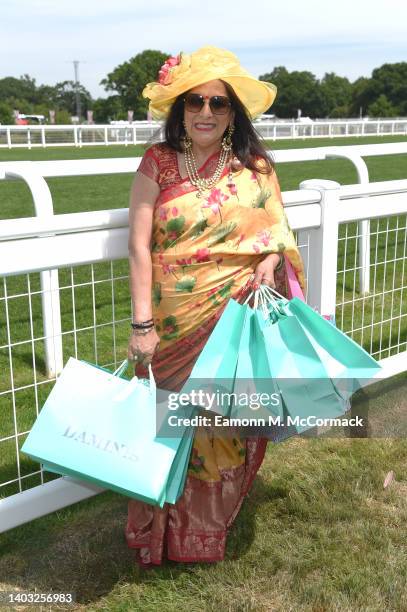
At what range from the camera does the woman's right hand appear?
2332mm

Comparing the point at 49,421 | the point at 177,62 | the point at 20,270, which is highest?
the point at 177,62

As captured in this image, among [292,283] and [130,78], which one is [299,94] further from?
[292,283]

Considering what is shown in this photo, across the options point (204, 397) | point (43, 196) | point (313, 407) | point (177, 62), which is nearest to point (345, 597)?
point (313, 407)

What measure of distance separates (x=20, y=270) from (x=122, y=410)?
0.53m

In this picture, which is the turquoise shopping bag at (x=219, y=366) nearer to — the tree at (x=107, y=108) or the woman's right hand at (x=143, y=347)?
the woman's right hand at (x=143, y=347)

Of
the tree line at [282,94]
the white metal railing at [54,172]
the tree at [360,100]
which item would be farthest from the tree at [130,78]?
the white metal railing at [54,172]

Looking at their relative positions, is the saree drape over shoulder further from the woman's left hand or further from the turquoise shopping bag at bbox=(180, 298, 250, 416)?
the turquoise shopping bag at bbox=(180, 298, 250, 416)

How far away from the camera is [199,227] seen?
2.31m

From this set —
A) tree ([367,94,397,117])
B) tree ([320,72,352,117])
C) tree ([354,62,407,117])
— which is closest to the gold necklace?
tree ([367,94,397,117])

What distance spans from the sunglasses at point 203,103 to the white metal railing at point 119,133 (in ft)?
Answer: 74.4

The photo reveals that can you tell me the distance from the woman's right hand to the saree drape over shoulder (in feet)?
0.36

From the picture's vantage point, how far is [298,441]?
362cm

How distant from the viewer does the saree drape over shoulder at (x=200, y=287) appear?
2.32 m

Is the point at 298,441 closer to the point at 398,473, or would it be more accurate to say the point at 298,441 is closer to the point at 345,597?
the point at 398,473
